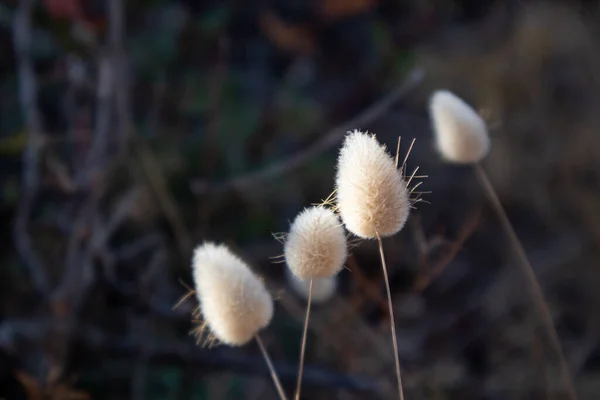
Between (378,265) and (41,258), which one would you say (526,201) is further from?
(41,258)

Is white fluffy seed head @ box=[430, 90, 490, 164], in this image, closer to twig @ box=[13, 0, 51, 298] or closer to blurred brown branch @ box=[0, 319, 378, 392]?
blurred brown branch @ box=[0, 319, 378, 392]

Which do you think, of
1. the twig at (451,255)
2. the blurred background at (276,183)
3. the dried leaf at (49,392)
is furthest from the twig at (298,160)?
the dried leaf at (49,392)

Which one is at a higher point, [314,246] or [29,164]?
[29,164]

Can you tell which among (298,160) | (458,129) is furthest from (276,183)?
(458,129)

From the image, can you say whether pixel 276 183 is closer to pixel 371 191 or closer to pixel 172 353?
pixel 172 353

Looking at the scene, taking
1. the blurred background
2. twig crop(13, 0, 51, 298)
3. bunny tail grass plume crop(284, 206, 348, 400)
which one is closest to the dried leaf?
the blurred background

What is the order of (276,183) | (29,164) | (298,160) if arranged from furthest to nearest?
(276,183)
(29,164)
(298,160)
